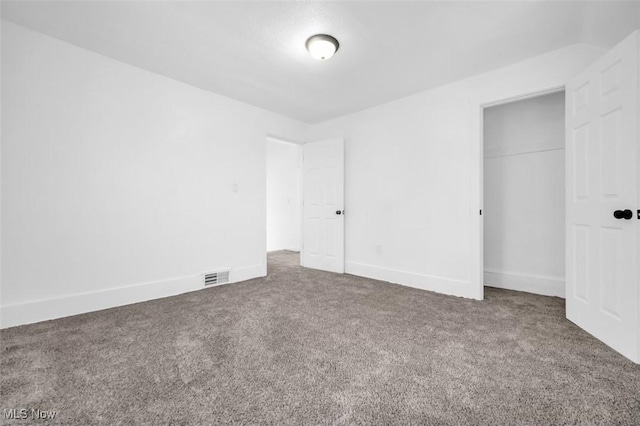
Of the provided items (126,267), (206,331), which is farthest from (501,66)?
(126,267)

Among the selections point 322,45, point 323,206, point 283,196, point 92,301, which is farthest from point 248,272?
point 283,196

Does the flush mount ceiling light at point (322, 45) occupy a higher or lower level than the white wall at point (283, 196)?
higher

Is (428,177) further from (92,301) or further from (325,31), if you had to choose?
(92,301)

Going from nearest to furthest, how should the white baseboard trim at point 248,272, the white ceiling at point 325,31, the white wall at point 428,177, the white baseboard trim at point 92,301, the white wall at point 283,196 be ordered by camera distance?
the white ceiling at point 325,31 < the white baseboard trim at point 92,301 < the white wall at point 428,177 < the white baseboard trim at point 248,272 < the white wall at point 283,196

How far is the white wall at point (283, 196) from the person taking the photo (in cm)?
669

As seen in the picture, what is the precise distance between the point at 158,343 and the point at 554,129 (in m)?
4.51

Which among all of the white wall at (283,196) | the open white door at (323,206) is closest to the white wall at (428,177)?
the open white door at (323,206)

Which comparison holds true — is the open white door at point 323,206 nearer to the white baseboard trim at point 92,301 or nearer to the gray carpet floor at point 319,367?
the gray carpet floor at point 319,367

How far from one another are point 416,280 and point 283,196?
4.36 metres

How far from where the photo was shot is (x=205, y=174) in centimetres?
346

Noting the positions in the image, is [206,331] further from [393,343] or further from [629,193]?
[629,193]

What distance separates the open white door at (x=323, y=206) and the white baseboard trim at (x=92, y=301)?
1864mm

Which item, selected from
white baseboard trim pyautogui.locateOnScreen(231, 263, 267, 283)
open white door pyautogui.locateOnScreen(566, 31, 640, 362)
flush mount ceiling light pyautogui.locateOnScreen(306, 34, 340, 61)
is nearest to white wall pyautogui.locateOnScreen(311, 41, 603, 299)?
open white door pyautogui.locateOnScreen(566, 31, 640, 362)

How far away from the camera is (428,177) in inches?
135
